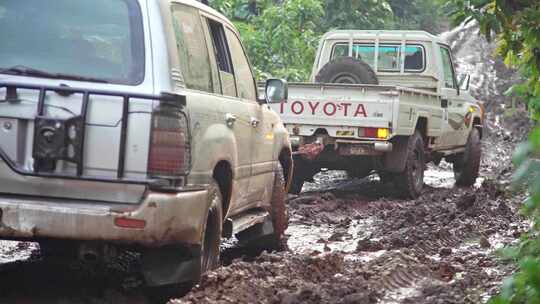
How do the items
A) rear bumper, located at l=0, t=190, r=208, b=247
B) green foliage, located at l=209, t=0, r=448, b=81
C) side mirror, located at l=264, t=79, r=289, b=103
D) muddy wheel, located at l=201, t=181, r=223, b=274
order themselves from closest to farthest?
rear bumper, located at l=0, t=190, r=208, b=247, muddy wheel, located at l=201, t=181, r=223, b=274, side mirror, located at l=264, t=79, r=289, b=103, green foliage, located at l=209, t=0, r=448, b=81

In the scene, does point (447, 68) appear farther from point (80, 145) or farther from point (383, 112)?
point (80, 145)

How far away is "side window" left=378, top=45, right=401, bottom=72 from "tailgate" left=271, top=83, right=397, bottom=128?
6.90 feet

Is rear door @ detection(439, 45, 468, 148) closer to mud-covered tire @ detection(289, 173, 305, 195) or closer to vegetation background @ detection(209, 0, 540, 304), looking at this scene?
vegetation background @ detection(209, 0, 540, 304)

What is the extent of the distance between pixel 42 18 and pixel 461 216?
6438 millimetres

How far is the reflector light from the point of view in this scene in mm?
5152

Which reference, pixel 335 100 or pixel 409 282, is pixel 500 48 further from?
pixel 335 100

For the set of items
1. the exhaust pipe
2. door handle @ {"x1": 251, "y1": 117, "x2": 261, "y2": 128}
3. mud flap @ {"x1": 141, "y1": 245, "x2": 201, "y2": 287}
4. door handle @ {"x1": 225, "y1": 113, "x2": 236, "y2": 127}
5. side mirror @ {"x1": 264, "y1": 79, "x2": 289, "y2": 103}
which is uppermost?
side mirror @ {"x1": 264, "y1": 79, "x2": 289, "y2": 103}

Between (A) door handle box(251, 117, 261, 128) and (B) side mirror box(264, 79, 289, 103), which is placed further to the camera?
(B) side mirror box(264, 79, 289, 103)

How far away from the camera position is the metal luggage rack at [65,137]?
17.0 ft

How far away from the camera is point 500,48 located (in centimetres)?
781

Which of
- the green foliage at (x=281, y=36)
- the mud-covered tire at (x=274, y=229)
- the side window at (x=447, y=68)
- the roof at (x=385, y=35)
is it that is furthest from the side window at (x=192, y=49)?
the green foliage at (x=281, y=36)

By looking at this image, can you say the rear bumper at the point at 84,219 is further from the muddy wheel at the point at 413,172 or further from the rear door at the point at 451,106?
the rear door at the point at 451,106

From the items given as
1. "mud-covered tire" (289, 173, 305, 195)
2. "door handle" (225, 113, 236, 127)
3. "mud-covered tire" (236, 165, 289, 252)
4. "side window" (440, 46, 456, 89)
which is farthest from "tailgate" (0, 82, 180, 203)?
"side window" (440, 46, 456, 89)

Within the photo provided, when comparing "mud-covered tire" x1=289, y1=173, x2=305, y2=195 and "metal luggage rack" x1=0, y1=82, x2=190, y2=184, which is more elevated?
"metal luggage rack" x1=0, y1=82, x2=190, y2=184
